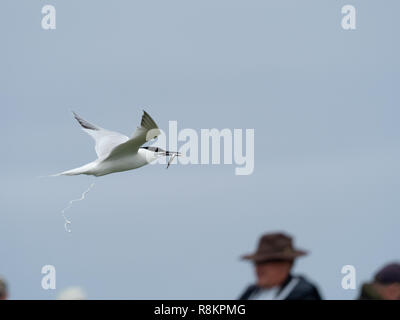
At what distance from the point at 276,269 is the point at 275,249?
16 cm

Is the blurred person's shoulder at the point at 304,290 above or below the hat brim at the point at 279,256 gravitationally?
below

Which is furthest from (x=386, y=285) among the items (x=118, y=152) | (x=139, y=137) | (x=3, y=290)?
(x=118, y=152)

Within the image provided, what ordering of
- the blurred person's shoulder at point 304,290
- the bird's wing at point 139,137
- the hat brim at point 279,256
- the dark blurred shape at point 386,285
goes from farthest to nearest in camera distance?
the bird's wing at point 139,137 < the hat brim at point 279,256 < the blurred person's shoulder at point 304,290 < the dark blurred shape at point 386,285

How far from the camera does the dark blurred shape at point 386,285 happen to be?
599 cm

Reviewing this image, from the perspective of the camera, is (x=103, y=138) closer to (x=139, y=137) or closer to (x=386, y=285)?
(x=139, y=137)

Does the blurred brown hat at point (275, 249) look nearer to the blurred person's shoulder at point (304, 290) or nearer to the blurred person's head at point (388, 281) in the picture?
the blurred person's shoulder at point (304, 290)

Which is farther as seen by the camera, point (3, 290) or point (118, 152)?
point (118, 152)

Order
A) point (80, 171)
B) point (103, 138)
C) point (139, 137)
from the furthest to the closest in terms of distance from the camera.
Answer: point (103, 138), point (80, 171), point (139, 137)

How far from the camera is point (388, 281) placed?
6039 millimetres

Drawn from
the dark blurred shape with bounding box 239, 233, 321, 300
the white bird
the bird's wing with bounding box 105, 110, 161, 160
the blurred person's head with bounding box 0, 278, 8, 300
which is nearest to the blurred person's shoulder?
the dark blurred shape with bounding box 239, 233, 321, 300

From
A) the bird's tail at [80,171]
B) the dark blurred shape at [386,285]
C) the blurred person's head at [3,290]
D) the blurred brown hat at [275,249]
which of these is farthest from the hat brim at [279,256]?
the bird's tail at [80,171]
